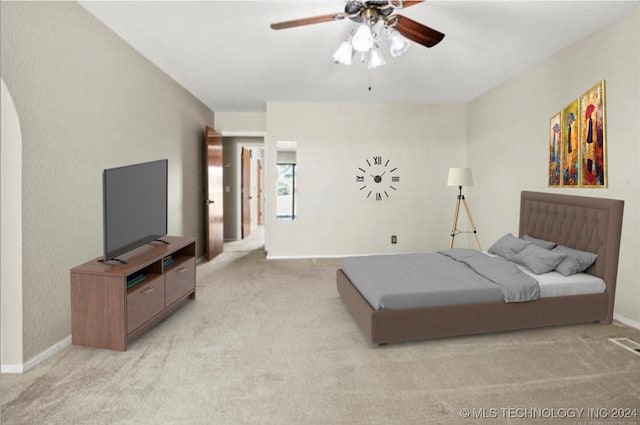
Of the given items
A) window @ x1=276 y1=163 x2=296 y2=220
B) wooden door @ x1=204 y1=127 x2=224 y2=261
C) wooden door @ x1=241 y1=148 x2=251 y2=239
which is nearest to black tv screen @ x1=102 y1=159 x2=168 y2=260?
wooden door @ x1=204 y1=127 x2=224 y2=261

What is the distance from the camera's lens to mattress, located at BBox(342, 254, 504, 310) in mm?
2863

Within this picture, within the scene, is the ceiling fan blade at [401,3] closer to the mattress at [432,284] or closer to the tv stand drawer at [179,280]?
the mattress at [432,284]

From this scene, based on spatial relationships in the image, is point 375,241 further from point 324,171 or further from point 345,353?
point 345,353

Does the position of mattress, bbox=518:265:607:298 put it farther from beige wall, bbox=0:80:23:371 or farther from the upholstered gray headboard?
beige wall, bbox=0:80:23:371

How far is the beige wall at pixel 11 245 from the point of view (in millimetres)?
2340

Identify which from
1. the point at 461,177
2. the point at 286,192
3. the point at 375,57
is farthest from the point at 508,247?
the point at 286,192

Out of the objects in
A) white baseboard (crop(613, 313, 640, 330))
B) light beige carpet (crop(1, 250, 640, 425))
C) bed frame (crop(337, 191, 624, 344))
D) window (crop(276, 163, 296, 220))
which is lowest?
light beige carpet (crop(1, 250, 640, 425))

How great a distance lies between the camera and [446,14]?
3006 millimetres

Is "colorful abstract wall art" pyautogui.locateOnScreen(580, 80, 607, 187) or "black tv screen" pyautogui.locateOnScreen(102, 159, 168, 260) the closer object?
"black tv screen" pyautogui.locateOnScreen(102, 159, 168, 260)

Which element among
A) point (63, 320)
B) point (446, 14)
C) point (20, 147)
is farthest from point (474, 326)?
point (20, 147)

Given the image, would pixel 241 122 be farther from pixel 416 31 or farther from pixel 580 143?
pixel 580 143

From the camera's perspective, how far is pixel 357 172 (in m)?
6.27

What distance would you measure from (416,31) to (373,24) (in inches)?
11.3

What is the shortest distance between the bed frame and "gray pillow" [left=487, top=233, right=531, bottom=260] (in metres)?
0.35
